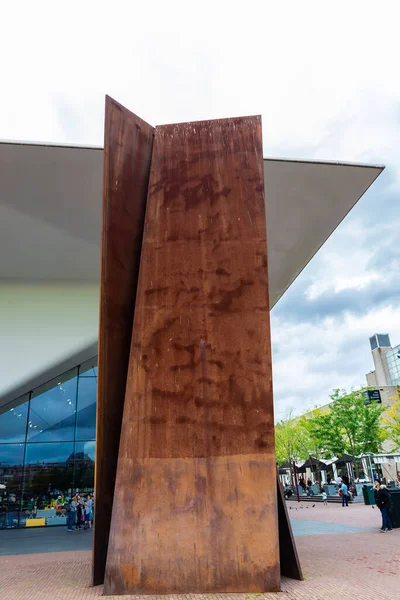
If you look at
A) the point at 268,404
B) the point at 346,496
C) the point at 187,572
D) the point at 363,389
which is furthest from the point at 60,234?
the point at 363,389

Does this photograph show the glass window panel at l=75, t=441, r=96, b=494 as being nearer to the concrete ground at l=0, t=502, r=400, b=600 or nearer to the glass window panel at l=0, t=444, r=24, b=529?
the glass window panel at l=0, t=444, r=24, b=529

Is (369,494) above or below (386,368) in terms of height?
below

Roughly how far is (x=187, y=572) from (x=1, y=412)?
14.9m

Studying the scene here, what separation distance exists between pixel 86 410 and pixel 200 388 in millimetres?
13578

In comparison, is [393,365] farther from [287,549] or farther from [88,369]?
[287,549]

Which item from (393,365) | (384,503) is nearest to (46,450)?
(384,503)

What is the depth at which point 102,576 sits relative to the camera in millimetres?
6188

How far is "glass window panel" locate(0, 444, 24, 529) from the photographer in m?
17.9

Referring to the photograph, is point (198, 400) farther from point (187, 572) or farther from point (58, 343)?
point (58, 343)

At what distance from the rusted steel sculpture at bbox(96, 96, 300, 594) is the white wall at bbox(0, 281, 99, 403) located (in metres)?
7.86

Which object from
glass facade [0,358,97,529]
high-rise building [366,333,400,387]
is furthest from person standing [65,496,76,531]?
high-rise building [366,333,400,387]

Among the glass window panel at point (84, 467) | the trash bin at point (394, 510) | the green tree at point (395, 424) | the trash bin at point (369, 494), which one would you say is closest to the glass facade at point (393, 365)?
the green tree at point (395, 424)

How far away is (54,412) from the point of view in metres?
18.6

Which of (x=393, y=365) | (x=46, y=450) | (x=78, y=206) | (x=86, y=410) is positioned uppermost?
(x=393, y=365)
